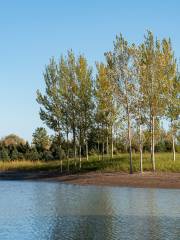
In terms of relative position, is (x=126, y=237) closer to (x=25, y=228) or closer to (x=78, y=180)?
(x=25, y=228)

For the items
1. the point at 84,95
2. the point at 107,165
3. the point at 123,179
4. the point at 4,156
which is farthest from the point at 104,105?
the point at 4,156

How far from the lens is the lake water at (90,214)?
16.1 meters

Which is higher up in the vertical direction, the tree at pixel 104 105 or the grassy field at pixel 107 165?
the tree at pixel 104 105

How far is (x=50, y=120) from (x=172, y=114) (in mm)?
11029

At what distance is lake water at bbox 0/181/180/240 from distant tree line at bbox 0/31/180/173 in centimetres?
818

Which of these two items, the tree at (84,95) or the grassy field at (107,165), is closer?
the grassy field at (107,165)

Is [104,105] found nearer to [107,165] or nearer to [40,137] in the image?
[107,165]

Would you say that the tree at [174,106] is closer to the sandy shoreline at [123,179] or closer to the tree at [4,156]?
the sandy shoreline at [123,179]

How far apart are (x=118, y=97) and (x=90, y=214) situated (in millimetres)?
18442

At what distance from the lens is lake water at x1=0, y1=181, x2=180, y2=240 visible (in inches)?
633

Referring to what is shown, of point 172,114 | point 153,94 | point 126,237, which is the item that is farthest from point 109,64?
point 126,237

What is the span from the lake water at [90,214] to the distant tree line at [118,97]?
8.18 meters

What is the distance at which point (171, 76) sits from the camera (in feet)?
131

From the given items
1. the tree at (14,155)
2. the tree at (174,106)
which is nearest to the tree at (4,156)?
the tree at (14,155)
